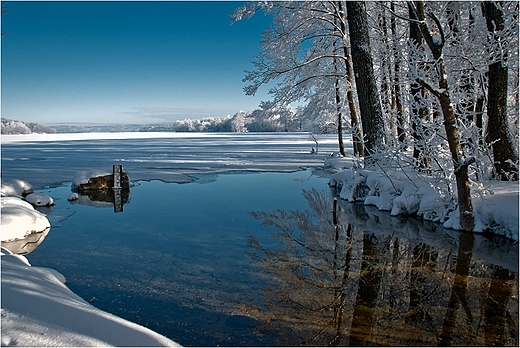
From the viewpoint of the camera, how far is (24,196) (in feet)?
31.2

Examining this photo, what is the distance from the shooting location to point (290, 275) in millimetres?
4215

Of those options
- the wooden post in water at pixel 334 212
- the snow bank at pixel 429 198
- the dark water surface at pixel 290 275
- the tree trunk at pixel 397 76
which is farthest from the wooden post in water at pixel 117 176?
the tree trunk at pixel 397 76

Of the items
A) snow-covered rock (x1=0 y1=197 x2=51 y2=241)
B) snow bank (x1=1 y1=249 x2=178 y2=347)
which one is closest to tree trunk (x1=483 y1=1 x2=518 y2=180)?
snow bank (x1=1 y1=249 x2=178 y2=347)

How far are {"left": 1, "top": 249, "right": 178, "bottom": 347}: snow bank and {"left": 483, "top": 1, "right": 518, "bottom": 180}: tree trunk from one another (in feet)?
23.2

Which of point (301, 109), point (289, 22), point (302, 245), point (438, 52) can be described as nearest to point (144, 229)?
point (302, 245)

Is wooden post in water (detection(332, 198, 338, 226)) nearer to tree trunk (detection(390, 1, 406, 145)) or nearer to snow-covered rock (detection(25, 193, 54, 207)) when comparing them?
tree trunk (detection(390, 1, 406, 145))

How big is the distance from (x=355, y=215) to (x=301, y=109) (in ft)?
39.1

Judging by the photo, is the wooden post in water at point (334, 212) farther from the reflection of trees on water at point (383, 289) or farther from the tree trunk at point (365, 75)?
the tree trunk at point (365, 75)

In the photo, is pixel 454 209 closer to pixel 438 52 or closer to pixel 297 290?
pixel 438 52

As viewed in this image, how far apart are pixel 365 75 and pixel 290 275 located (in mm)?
6141

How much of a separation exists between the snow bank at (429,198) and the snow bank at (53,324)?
5.49 metres

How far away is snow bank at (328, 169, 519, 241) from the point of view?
5.59 meters

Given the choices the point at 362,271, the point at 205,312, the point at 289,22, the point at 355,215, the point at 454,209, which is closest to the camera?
the point at 205,312

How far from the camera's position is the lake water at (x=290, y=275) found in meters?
3.00
